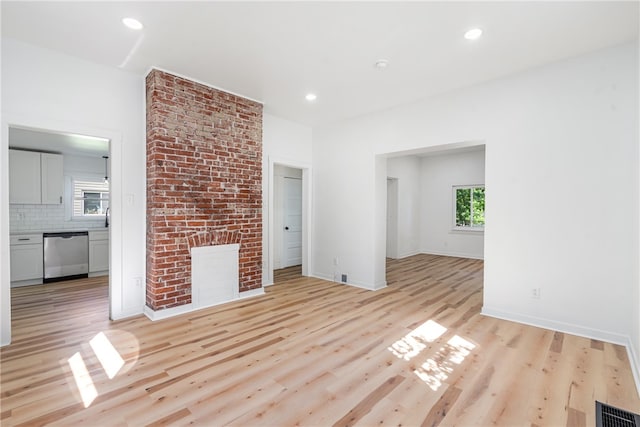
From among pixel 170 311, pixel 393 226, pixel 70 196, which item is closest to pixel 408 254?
pixel 393 226

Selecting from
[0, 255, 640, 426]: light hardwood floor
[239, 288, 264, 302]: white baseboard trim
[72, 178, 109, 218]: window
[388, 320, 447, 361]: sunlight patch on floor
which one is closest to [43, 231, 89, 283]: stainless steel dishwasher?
[72, 178, 109, 218]: window

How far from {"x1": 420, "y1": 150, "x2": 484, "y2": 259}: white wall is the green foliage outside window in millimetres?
202

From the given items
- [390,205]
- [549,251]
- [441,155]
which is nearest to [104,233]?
[390,205]

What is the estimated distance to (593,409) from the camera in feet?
6.45

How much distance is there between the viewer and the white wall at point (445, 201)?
25.5 ft

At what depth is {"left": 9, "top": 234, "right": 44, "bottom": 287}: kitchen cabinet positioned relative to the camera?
16.1 feet

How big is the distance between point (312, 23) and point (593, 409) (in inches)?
136

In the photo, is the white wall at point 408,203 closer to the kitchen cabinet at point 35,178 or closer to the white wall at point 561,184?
the white wall at point 561,184

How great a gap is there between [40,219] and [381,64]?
6629 millimetres

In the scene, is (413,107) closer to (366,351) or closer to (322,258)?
(322,258)

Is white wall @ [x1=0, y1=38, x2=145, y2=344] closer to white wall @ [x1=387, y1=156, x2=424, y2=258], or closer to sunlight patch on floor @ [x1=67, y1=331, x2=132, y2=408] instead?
sunlight patch on floor @ [x1=67, y1=331, x2=132, y2=408]

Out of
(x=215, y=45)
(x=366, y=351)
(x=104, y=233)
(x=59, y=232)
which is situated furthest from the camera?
(x=104, y=233)

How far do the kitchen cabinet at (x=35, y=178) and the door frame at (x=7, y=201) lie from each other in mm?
3326

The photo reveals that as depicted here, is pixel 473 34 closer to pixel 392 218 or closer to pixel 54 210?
pixel 392 218
